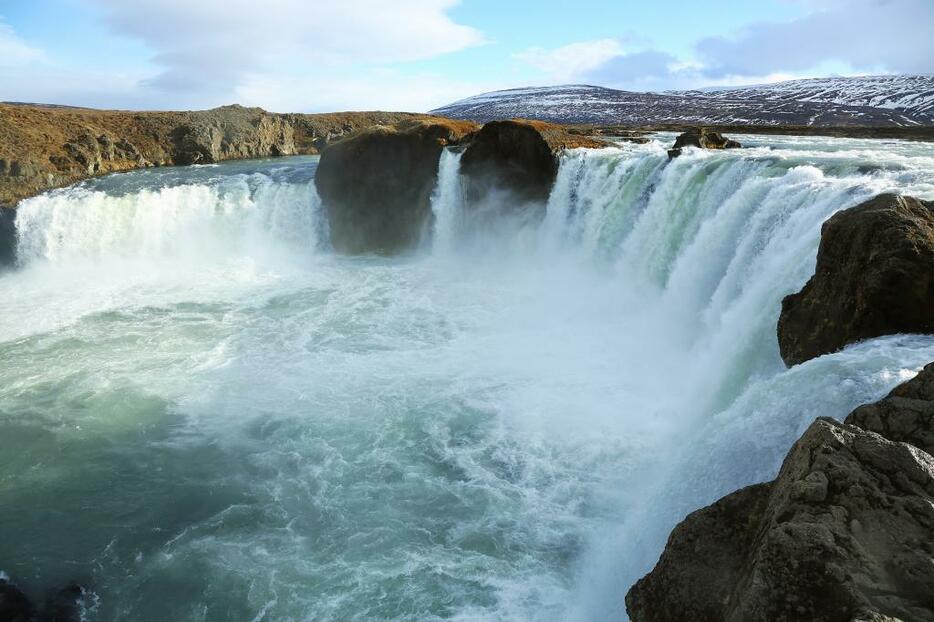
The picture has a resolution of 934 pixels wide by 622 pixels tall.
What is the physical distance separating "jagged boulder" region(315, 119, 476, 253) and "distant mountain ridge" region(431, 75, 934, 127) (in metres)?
Answer: 36.7

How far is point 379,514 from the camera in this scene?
834 cm

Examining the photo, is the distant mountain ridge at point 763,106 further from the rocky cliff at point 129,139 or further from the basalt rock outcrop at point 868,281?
the basalt rock outcrop at point 868,281

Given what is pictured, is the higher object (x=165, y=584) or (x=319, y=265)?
(x=319, y=265)

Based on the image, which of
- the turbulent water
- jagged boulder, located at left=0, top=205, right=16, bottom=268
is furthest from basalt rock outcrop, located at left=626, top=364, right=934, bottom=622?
jagged boulder, located at left=0, top=205, right=16, bottom=268

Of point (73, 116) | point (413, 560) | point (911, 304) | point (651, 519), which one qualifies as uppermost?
point (73, 116)

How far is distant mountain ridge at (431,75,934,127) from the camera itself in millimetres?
58719

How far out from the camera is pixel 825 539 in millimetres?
3434

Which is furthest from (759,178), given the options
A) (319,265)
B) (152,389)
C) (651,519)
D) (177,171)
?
(177,171)

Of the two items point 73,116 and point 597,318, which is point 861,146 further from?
point 73,116

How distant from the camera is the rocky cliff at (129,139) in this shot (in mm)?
28062

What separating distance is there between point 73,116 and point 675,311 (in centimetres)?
4003

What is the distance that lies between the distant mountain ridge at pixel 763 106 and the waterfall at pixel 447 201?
3627cm

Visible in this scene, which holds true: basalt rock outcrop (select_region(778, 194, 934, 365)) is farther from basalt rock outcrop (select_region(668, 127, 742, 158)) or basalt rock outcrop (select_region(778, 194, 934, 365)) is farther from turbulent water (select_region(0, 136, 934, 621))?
basalt rock outcrop (select_region(668, 127, 742, 158))

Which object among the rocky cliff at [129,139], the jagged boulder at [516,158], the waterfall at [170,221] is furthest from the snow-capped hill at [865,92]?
the waterfall at [170,221]
